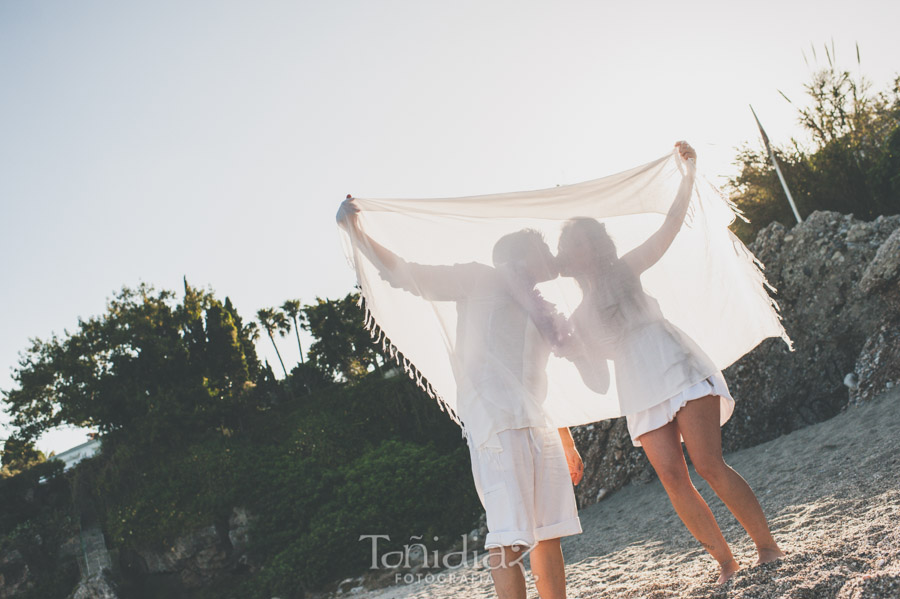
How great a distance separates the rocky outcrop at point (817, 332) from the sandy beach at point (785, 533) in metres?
0.42

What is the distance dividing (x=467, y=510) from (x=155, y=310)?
1629 centimetres

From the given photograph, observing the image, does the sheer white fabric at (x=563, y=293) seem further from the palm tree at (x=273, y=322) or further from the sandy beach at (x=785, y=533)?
the palm tree at (x=273, y=322)

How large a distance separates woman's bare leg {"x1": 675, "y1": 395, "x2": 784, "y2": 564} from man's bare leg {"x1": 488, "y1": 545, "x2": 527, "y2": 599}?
0.87m

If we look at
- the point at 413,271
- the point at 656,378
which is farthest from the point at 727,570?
the point at 413,271

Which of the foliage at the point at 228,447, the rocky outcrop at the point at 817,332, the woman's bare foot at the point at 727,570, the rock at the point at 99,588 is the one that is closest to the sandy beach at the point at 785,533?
the woman's bare foot at the point at 727,570

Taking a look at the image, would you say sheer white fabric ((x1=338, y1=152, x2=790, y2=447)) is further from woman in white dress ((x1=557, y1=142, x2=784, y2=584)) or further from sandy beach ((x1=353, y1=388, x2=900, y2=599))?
sandy beach ((x1=353, y1=388, x2=900, y2=599))

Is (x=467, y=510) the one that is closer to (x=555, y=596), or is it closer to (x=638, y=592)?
(x=638, y=592)

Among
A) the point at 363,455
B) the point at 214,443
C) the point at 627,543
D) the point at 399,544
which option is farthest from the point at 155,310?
the point at 627,543

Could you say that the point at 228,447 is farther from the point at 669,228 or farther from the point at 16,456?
the point at 16,456

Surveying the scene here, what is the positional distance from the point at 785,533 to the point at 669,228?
76.1 inches

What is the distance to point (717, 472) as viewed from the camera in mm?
2576

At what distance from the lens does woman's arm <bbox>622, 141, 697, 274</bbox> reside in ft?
9.97

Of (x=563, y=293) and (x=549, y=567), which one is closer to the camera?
(x=549, y=567)

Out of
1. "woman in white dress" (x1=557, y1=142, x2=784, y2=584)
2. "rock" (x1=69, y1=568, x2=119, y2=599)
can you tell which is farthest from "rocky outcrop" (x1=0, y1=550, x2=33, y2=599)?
"woman in white dress" (x1=557, y1=142, x2=784, y2=584)
